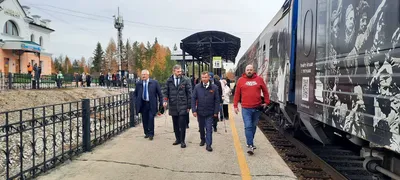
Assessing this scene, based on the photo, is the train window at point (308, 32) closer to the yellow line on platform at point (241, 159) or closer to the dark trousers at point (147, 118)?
the yellow line on platform at point (241, 159)

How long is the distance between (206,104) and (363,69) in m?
3.95

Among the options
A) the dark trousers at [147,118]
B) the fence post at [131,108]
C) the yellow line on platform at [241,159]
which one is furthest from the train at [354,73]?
the fence post at [131,108]

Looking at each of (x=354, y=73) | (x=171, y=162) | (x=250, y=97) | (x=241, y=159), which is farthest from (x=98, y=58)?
(x=354, y=73)

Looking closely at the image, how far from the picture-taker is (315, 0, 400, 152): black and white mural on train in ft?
8.90

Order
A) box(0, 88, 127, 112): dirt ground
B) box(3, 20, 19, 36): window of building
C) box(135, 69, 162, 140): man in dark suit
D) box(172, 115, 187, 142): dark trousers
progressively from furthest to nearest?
1. box(3, 20, 19, 36): window of building
2. box(0, 88, 127, 112): dirt ground
3. box(135, 69, 162, 140): man in dark suit
4. box(172, 115, 187, 142): dark trousers

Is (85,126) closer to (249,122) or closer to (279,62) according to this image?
(249,122)

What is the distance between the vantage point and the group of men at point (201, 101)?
21.2 ft

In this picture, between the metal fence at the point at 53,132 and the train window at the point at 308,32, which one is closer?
the metal fence at the point at 53,132

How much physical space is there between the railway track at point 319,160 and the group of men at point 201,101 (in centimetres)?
95

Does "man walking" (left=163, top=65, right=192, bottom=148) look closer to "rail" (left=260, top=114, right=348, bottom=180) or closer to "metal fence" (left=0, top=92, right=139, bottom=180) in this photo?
"metal fence" (left=0, top=92, right=139, bottom=180)

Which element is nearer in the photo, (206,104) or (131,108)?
(206,104)

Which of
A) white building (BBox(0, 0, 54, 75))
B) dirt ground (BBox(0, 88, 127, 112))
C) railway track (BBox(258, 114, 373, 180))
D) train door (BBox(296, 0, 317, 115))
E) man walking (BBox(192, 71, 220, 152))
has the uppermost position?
white building (BBox(0, 0, 54, 75))

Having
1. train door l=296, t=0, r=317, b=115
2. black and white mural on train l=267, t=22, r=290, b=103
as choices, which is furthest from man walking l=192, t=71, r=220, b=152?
train door l=296, t=0, r=317, b=115

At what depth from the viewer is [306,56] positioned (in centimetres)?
525
